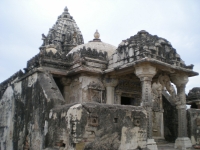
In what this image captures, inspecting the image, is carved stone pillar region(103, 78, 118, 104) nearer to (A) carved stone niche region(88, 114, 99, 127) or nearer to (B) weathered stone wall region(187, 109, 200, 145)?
(B) weathered stone wall region(187, 109, 200, 145)

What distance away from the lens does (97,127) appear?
256 inches

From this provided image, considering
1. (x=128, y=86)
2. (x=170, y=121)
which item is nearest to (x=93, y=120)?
(x=128, y=86)

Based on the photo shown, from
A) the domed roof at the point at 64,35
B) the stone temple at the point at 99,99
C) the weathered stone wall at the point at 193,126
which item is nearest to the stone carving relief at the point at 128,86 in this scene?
the stone temple at the point at 99,99

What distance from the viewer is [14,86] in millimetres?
11508

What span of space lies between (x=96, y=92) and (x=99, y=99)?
31 centimetres

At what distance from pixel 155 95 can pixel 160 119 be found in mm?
1142

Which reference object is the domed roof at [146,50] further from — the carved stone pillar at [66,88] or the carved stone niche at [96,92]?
the carved stone pillar at [66,88]

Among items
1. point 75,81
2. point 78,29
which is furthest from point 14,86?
point 78,29

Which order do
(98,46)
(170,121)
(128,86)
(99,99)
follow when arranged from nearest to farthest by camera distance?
(99,99), (128,86), (98,46), (170,121)

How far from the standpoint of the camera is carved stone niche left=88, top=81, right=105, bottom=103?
35.4 ft

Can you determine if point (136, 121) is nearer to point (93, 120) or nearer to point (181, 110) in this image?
point (93, 120)

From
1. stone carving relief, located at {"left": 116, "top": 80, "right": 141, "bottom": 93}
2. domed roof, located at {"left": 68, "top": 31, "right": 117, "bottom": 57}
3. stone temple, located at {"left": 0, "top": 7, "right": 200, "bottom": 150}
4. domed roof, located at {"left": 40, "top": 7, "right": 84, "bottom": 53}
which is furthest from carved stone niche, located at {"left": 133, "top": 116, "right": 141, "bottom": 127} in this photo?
domed roof, located at {"left": 40, "top": 7, "right": 84, "bottom": 53}

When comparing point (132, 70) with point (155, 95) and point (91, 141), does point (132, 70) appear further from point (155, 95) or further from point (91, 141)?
point (91, 141)

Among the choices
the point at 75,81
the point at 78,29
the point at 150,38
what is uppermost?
the point at 78,29
